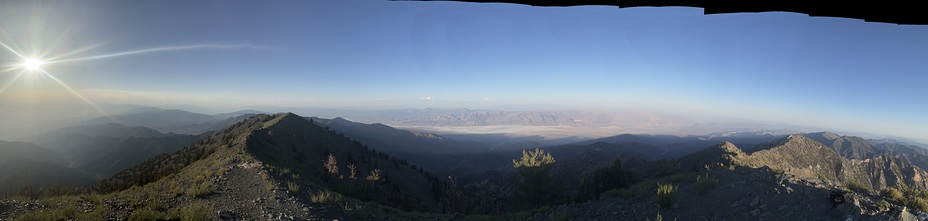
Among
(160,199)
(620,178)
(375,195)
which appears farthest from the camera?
(620,178)

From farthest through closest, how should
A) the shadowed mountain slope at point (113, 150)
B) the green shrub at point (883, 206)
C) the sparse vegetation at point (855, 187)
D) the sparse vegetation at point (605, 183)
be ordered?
the shadowed mountain slope at point (113, 150) < the sparse vegetation at point (605, 183) < the sparse vegetation at point (855, 187) < the green shrub at point (883, 206)

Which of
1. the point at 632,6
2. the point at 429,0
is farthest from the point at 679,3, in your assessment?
the point at 429,0

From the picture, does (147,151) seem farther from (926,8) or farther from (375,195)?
(926,8)

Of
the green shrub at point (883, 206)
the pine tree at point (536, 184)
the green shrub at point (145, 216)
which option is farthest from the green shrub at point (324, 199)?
the green shrub at point (883, 206)

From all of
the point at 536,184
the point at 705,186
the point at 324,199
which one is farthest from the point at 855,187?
the point at 324,199

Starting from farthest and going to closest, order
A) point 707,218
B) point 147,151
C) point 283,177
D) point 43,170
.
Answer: point 147,151 < point 43,170 < point 283,177 < point 707,218

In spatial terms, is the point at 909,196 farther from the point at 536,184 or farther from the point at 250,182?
the point at 250,182

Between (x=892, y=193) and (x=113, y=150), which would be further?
(x=113, y=150)

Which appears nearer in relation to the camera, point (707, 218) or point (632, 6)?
point (632, 6)

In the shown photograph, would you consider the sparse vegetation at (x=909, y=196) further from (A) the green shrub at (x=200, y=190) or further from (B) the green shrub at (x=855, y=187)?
(A) the green shrub at (x=200, y=190)

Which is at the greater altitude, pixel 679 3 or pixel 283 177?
pixel 679 3

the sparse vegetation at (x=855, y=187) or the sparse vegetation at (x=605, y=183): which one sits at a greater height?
the sparse vegetation at (x=855, y=187)

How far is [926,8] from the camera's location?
71.3 inches

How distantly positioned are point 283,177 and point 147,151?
138 m
